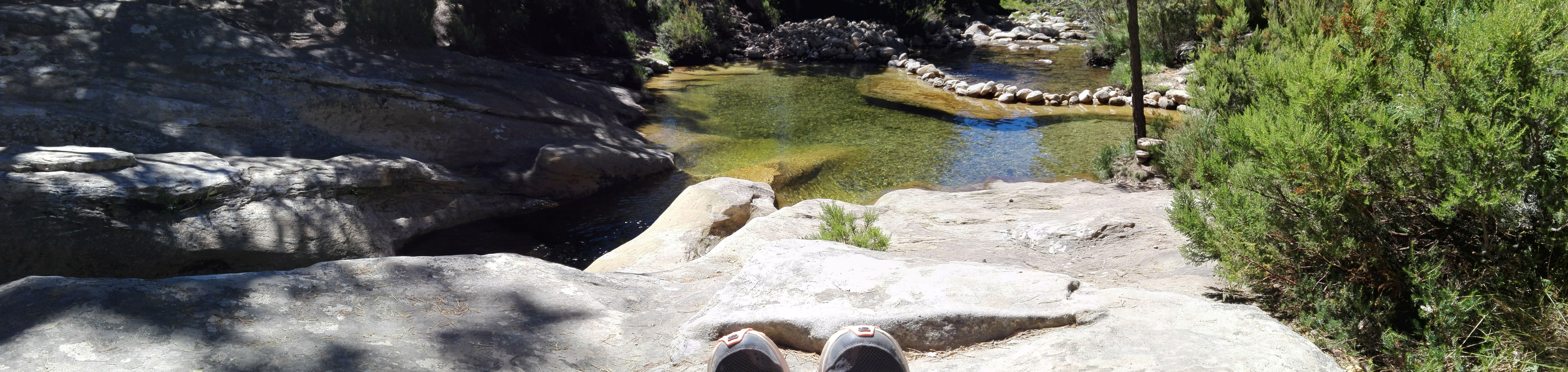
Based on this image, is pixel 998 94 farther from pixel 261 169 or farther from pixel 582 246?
pixel 261 169

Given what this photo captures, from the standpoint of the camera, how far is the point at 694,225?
24.5 feet

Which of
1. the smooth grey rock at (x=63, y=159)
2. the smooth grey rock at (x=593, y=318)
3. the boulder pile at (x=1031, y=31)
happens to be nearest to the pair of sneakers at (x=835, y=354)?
the smooth grey rock at (x=593, y=318)

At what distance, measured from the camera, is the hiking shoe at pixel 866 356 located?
2.70 meters

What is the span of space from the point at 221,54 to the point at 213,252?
15.6 feet

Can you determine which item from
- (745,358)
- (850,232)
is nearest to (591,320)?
(745,358)

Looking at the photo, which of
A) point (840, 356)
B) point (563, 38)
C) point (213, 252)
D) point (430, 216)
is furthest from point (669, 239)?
point (563, 38)

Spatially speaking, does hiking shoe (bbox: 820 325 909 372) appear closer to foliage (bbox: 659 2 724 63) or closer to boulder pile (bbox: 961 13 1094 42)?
foliage (bbox: 659 2 724 63)

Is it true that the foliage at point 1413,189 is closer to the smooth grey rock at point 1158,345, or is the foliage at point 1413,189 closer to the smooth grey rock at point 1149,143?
the smooth grey rock at point 1158,345

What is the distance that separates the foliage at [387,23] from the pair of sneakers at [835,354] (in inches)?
503

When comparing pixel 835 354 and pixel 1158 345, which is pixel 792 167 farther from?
pixel 1158 345

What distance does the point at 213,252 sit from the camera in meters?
6.29

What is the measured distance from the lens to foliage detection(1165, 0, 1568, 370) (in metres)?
2.48

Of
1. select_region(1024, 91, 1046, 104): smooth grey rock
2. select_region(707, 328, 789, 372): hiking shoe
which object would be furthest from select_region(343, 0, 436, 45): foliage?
select_region(707, 328, 789, 372): hiking shoe

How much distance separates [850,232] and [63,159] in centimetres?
637
